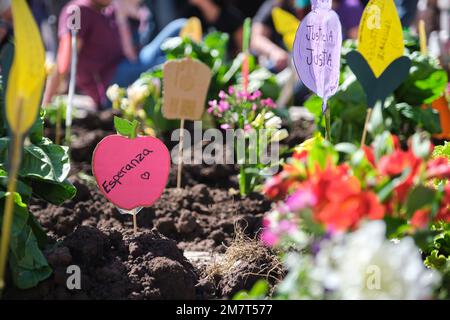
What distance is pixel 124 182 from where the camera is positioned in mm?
2443

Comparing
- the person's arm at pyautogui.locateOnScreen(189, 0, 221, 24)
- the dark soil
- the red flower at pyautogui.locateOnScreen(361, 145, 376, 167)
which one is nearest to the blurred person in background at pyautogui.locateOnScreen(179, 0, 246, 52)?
the person's arm at pyautogui.locateOnScreen(189, 0, 221, 24)

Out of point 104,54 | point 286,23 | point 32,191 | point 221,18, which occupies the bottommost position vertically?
point 32,191

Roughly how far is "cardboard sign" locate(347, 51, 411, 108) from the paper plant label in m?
0.64

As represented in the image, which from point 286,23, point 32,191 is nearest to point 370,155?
point 32,191

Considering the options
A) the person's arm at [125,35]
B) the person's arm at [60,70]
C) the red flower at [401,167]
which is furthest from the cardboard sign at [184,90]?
the person's arm at [125,35]

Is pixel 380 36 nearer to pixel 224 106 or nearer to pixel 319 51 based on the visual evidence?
pixel 319 51

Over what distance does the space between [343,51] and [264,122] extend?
553 millimetres

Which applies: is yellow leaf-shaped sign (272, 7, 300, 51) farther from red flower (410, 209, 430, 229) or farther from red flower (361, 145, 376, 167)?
red flower (410, 209, 430, 229)

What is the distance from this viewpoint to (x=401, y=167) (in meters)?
1.72

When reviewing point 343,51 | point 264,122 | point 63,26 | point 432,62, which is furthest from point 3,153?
point 63,26

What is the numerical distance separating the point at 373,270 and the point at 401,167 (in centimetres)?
28

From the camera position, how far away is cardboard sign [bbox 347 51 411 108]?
250 cm

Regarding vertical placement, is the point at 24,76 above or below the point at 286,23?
below
